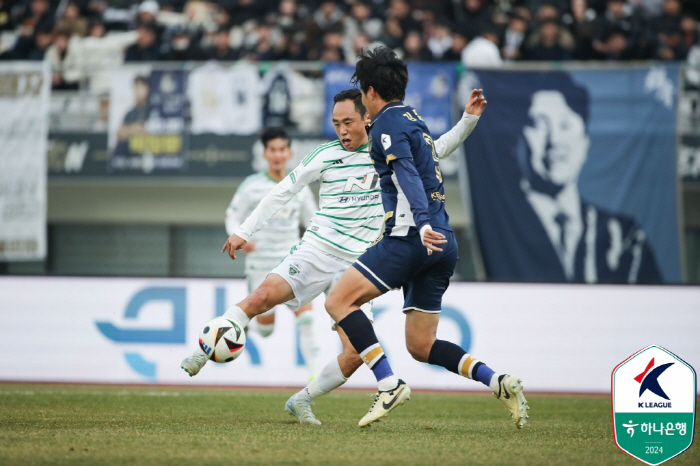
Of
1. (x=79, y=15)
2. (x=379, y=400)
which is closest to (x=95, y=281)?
(x=379, y=400)

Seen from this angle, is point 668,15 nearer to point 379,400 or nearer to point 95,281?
point 95,281

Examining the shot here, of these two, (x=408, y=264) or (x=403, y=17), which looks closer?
(x=408, y=264)

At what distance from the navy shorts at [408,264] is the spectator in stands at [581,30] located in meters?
9.52

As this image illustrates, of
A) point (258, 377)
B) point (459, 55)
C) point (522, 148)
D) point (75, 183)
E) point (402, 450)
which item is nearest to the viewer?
point (402, 450)

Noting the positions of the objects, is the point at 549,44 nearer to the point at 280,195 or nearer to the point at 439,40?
the point at 439,40

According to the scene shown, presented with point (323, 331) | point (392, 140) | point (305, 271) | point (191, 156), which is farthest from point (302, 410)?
point (191, 156)

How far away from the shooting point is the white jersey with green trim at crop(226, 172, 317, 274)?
8.94m

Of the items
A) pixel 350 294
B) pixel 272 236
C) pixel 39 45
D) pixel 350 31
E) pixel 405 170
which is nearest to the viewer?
pixel 405 170

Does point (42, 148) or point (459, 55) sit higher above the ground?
point (459, 55)

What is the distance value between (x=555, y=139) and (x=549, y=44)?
5.60 feet

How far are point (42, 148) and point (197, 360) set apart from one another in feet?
29.3

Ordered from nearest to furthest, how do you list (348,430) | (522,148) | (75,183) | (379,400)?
(379,400), (348,430), (522,148), (75,183)

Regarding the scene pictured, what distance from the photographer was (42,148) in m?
13.7

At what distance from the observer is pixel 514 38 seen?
1450 cm
